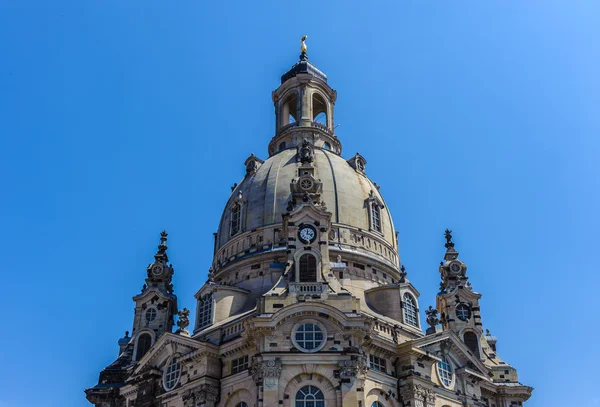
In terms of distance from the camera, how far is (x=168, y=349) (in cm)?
5188

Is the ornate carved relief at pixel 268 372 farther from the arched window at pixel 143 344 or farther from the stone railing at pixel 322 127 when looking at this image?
the stone railing at pixel 322 127

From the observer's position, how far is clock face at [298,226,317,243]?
49969 millimetres

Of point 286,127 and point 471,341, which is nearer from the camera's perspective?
point 471,341

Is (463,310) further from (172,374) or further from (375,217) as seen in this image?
(172,374)

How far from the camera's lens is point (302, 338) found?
4472cm

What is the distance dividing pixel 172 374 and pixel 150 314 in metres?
13.4

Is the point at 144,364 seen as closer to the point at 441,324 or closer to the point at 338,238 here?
the point at 338,238

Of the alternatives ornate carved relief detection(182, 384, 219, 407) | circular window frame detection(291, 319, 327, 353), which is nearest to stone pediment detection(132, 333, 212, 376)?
ornate carved relief detection(182, 384, 219, 407)

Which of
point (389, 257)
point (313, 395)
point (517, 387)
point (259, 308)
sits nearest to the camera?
point (313, 395)

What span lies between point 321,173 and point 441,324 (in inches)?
742

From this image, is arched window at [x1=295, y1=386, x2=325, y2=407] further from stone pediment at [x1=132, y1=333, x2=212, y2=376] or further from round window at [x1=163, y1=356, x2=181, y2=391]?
round window at [x1=163, y1=356, x2=181, y2=391]

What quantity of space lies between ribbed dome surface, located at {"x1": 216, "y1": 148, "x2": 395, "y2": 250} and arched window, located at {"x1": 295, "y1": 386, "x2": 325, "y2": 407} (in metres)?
19.7

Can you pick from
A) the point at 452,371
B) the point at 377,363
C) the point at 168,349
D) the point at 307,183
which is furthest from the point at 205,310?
the point at 452,371

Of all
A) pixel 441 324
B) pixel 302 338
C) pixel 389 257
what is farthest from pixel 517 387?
pixel 302 338
